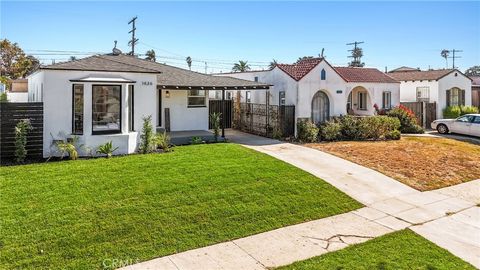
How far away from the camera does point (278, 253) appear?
282 inches

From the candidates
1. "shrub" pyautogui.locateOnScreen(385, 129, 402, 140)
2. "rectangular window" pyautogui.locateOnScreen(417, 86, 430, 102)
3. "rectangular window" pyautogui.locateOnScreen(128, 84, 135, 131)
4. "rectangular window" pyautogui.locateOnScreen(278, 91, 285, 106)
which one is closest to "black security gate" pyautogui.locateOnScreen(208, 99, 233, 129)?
"rectangular window" pyautogui.locateOnScreen(278, 91, 285, 106)

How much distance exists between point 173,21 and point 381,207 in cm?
1279

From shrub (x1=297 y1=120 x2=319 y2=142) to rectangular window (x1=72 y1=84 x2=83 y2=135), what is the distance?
10482 millimetres

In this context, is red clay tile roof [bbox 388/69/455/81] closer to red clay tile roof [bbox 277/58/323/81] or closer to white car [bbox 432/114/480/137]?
white car [bbox 432/114/480/137]

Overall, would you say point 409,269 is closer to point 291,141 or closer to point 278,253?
point 278,253

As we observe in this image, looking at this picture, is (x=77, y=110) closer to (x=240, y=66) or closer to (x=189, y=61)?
(x=240, y=66)

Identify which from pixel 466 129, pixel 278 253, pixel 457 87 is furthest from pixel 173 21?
pixel 457 87

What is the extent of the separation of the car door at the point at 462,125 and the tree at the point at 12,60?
133ft

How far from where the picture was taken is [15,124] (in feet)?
39.3

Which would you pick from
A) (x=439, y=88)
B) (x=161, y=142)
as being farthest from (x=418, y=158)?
(x=439, y=88)

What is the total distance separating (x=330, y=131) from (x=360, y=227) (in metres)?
10.9

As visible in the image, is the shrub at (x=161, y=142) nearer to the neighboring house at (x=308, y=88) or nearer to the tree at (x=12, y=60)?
the neighboring house at (x=308, y=88)

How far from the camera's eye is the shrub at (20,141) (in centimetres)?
1167

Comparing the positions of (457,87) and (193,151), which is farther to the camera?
(457,87)
